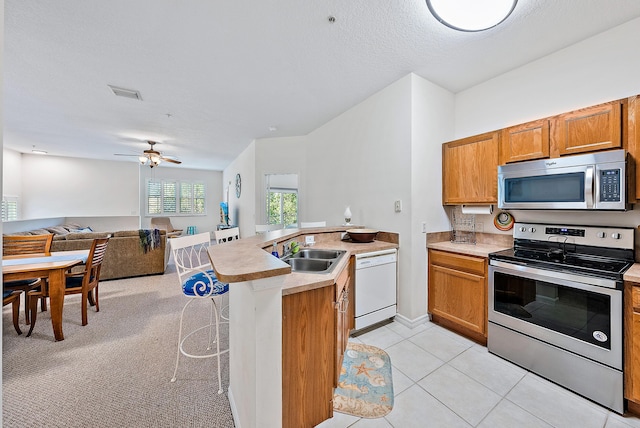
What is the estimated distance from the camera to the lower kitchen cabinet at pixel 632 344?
5.32 ft

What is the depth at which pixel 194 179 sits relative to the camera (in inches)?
359

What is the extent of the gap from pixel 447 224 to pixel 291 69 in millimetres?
2452

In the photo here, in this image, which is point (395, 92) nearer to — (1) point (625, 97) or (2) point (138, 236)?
(1) point (625, 97)

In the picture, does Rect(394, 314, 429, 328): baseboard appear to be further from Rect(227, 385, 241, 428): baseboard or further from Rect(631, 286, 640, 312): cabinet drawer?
Rect(227, 385, 241, 428): baseboard

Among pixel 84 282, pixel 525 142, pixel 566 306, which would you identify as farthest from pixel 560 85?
pixel 84 282

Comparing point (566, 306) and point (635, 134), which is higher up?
point (635, 134)

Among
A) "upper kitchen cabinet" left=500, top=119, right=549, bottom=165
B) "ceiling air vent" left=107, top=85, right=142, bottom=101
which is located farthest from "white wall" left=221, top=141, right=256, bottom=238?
"upper kitchen cabinet" left=500, top=119, right=549, bottom=165

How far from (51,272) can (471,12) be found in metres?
4.04

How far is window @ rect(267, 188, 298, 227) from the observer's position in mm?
5250

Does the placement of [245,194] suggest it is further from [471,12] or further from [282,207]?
[471,12]

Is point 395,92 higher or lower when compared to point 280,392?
higher

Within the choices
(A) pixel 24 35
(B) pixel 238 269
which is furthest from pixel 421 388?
(A) pixel 24 35

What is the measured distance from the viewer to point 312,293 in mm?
1477

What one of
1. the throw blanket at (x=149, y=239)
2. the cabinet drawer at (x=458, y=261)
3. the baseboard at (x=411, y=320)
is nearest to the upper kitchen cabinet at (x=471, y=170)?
the cabinet drawer at (x=458, y=261)
